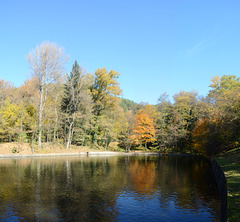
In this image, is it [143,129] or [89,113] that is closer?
[89,113]

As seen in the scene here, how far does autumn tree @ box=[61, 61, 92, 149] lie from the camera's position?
163ft

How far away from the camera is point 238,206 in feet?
30.2

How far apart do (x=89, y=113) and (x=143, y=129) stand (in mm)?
15165

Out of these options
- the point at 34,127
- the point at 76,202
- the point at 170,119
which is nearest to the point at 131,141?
the point at 170,119

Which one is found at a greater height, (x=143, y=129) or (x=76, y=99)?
(x=76, y=99)

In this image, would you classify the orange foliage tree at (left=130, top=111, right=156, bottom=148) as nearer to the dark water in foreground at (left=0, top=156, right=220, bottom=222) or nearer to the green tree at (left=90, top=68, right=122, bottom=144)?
the green tree at (left=90, top=68, right=122, bottom=144)

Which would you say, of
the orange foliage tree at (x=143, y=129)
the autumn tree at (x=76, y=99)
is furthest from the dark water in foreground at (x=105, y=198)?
the orange foliage tree at (x=143, y=129)

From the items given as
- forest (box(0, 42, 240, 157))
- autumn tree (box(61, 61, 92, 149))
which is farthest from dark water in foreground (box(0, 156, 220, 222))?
autumn tree (box(61, 61, 92, 149))

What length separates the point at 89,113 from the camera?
51.8 metres

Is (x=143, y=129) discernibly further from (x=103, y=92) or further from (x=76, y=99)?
(x=76, y=99)

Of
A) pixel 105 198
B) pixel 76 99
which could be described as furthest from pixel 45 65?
pixel 105 198

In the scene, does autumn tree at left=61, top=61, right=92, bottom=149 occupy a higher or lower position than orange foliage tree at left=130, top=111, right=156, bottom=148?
higher

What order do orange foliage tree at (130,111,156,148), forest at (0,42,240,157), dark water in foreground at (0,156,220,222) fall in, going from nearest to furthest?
dark water in foreground at (0,156,220,222) → forest at (0,42,240,157) → orange foliage tree at (130,111,156,148)

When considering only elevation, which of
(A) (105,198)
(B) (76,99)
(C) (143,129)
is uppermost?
(B) (76,99)
